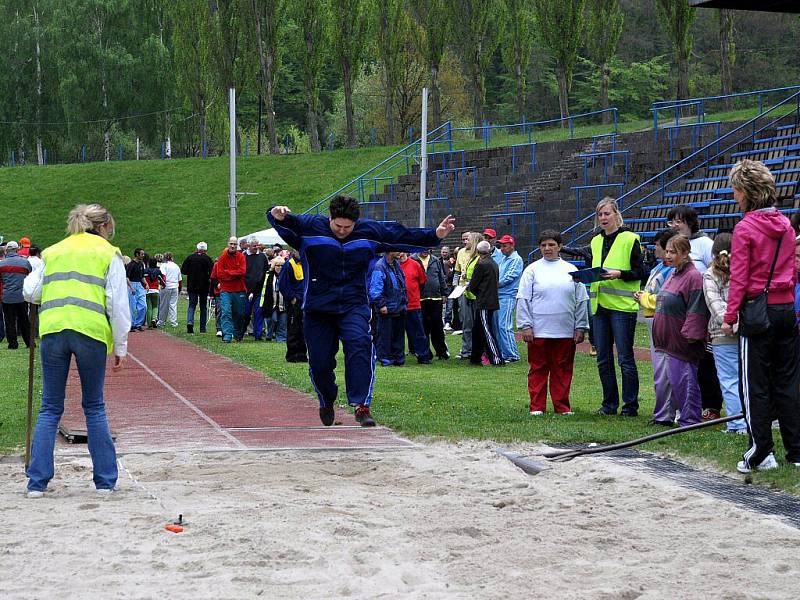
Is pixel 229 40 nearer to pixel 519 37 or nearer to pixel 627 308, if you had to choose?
pixel 519 37

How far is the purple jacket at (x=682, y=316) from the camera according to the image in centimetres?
1006

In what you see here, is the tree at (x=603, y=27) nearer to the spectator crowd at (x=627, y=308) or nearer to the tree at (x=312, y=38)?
the tree at (x=312, y=38)

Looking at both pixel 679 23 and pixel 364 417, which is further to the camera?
pixel 679 23

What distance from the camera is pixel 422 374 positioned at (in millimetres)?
16297

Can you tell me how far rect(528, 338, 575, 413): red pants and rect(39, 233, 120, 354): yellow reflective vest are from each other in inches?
203

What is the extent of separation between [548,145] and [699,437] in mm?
28679

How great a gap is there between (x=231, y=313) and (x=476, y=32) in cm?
3054

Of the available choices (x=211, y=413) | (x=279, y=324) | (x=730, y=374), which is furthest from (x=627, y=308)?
(x=279, y=324)

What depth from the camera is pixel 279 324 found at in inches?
884

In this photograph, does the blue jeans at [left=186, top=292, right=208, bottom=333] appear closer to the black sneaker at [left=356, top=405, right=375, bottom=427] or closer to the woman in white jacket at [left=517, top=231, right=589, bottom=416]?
the woman in white jacket at [left=517, top=231, right=589, bottom=416]

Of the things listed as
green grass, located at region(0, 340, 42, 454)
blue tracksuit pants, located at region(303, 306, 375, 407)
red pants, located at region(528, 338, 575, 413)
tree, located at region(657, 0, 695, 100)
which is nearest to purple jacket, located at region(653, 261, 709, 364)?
red pants, located at region(528, 338, 575, 413)

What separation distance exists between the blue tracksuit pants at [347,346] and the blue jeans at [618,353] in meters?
2.70

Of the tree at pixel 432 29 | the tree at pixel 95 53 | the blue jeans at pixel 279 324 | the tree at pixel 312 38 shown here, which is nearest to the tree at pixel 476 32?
the tree at pixel 432 29

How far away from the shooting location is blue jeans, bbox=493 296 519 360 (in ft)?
57.3
